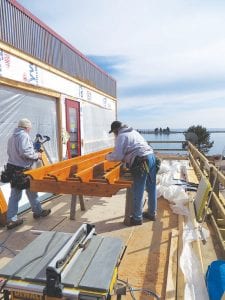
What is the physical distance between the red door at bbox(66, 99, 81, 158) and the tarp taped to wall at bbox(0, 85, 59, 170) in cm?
74

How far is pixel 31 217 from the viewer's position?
207 inches

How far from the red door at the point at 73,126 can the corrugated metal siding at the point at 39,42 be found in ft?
3.19

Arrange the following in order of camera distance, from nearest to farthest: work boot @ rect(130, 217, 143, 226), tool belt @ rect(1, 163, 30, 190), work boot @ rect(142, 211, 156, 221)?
tool belt @ rect(1, 163, 30, 190) < work boot @ rect(130, 217, 143, 226) < work boot @ rect(142, 211, 156, 221)

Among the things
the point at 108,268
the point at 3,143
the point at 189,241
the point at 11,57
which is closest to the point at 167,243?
the point at 189,241

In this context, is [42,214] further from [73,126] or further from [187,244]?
[73,126]

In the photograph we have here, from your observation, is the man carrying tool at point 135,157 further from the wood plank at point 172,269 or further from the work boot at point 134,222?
the wood plank at point 172,269

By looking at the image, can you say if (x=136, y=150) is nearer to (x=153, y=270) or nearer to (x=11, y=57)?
(x=153, y=270)

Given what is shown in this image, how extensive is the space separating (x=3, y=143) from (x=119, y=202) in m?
2.54

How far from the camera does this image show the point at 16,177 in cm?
466

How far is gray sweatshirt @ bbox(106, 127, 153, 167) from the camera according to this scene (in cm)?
463

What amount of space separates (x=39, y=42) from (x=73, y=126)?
285cm

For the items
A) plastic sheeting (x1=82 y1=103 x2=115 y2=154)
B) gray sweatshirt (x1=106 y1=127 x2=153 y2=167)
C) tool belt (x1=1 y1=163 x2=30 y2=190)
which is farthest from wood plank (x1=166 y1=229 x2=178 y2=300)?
plastic sheeting (x1=82 y1=103 x2=115 y2=154)

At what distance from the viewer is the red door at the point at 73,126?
884cm

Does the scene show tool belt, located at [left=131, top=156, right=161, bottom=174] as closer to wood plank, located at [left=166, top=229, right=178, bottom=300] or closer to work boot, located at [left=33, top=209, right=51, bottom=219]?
wood plank, located at [left=166, top=229, right=178, bottom=300]
